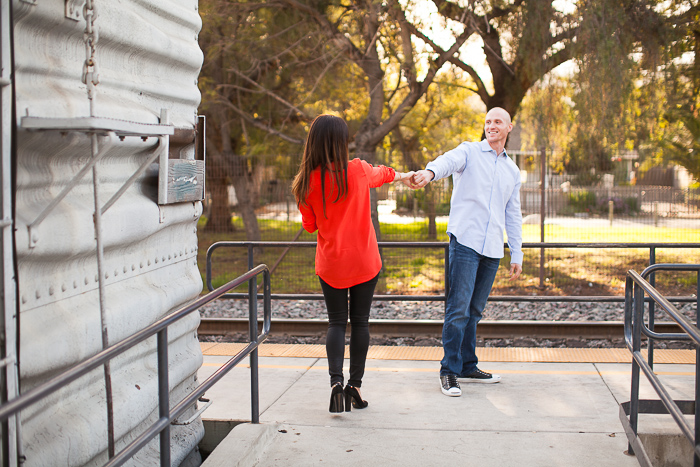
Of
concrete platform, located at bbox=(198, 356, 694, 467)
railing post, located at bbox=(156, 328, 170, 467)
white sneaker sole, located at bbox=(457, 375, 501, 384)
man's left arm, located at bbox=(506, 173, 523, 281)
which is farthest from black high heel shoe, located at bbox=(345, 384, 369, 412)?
railing post, located at bbox=(156, 328, 170, 467)

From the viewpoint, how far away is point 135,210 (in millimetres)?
3342

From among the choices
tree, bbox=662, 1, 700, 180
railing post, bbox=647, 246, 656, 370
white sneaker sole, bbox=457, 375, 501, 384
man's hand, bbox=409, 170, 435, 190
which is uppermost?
tree, bbox=662, 1, 700, 180

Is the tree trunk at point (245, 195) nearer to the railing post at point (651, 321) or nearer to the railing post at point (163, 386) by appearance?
the railing post at point (651, 321)

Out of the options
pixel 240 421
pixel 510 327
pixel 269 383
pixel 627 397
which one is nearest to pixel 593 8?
pixel 510 327

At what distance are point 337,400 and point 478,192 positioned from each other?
6.06 feet

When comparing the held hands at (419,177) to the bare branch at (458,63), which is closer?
the held hands at (419,177)

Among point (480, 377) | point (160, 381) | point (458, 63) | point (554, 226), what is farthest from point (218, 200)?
point (160, 381)

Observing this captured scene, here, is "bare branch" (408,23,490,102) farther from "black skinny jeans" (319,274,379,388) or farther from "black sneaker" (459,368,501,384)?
"black skinny jeans" (319,274,379,388)

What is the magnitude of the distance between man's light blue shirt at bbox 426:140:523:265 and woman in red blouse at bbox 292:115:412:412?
71cm

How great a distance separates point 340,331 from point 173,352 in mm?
1210

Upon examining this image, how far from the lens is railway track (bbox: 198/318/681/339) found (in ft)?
25.0

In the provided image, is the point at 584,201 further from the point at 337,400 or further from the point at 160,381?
the point at 160,381

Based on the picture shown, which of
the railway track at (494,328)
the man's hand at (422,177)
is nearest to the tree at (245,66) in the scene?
the railway track at (494,328)

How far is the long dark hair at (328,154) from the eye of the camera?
14.0 feet
